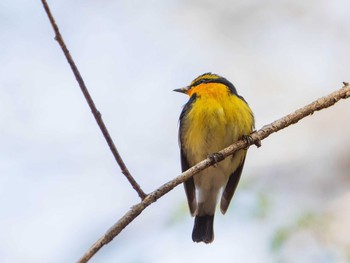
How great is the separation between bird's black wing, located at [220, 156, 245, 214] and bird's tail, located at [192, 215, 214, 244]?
0.27 metres

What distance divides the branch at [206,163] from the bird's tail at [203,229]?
1.60 metres

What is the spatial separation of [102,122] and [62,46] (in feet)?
1.13

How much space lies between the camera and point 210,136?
166 inches

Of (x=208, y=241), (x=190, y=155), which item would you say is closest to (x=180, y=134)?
(x=190, y=155)

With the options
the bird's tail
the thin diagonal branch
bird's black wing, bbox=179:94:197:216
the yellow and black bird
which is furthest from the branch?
the bird's tail

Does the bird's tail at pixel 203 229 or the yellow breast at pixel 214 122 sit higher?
the yellow breast at pixel 214 122

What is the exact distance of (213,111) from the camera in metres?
4.21

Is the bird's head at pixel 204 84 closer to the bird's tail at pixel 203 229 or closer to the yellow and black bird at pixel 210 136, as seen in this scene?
the yellow and black bird at pixel 210 136

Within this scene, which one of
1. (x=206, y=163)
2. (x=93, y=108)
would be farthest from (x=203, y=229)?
(x=93, y=108)

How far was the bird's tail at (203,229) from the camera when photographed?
478 cm

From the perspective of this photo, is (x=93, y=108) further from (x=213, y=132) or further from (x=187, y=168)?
(x=187, y=168)

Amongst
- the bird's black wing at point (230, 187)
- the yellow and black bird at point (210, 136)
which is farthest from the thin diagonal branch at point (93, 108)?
the bird's black wing at point (230, 187)

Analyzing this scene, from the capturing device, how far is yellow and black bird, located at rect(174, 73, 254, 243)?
4180 mm

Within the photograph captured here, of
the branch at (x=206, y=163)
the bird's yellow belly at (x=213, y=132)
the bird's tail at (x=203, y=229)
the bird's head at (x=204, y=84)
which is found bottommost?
the branch at (x=206, y=163)
